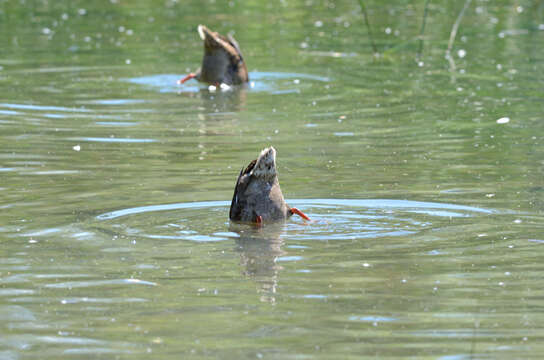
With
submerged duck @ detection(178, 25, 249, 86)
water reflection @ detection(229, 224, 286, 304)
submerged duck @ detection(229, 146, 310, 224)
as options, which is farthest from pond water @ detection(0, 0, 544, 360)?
submerged duck @ detection(178, 25, 249, 86)

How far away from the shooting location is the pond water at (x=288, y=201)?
5910 millimetres

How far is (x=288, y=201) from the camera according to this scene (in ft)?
29.1

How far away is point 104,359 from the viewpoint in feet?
17.9

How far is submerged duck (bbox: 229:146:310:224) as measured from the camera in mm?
8211

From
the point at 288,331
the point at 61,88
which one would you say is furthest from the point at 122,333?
the point at 61,88

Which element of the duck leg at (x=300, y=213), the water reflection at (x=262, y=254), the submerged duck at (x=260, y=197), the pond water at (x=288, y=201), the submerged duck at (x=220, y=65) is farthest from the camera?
the submerged duck at (x=220, y=65)

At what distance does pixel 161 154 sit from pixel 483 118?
4028mm

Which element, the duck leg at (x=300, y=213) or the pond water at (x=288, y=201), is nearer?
the pond water at (x=288, y=201)

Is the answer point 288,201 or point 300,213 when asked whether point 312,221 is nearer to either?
point 300,213

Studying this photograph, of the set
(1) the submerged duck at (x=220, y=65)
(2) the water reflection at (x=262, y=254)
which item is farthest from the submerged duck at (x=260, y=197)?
(1) the submerged duck at (x=220, y=65)

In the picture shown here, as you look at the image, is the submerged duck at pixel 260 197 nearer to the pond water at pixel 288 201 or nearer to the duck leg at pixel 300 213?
the duck leg at pixel 300 213

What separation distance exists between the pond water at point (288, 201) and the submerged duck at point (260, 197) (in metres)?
0.14

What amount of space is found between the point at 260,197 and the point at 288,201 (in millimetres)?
651

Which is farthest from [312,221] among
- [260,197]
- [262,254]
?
[262,254]
